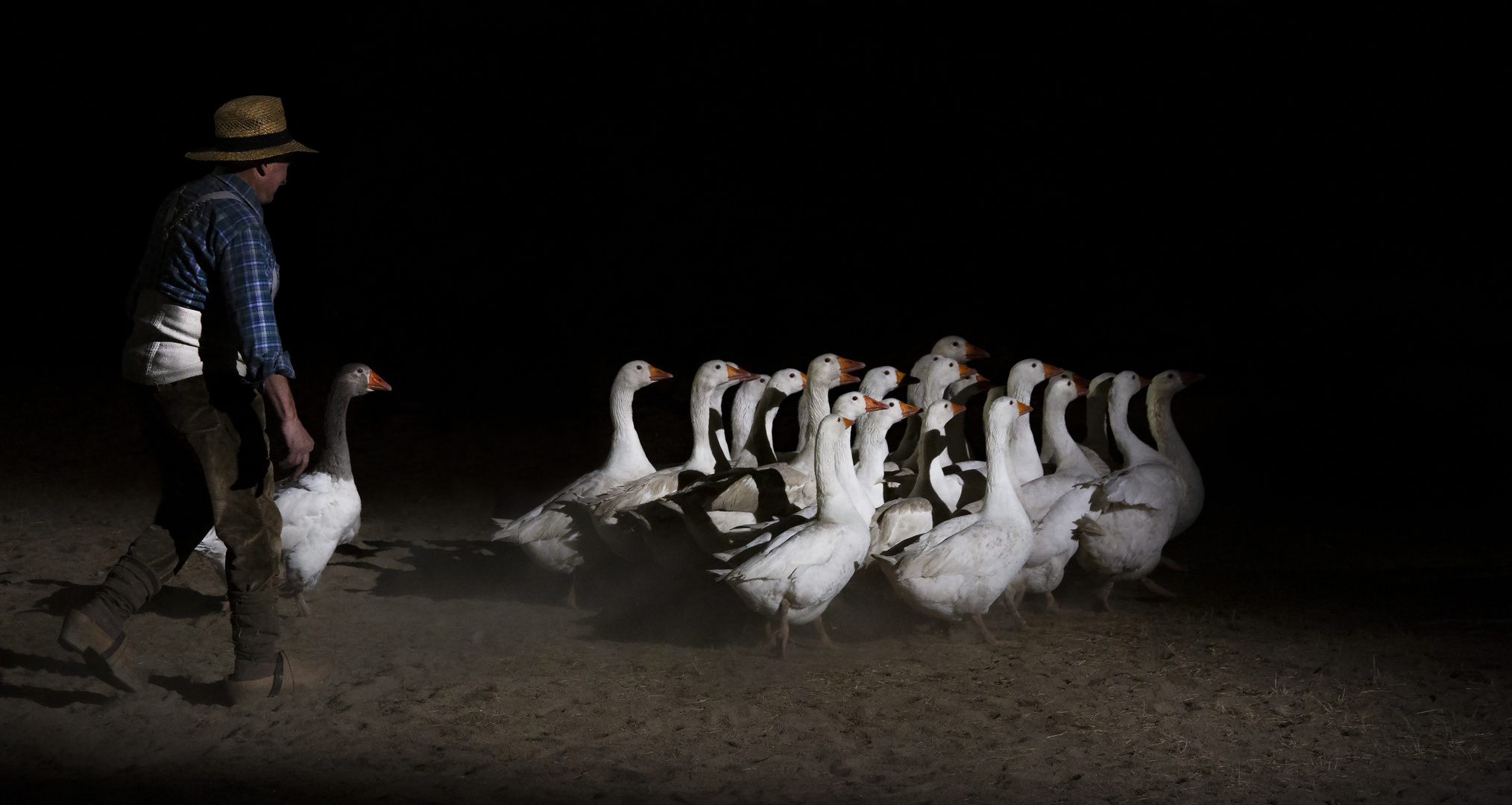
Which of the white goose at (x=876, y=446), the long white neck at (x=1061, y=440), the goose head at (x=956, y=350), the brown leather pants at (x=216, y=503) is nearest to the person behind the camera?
the brown leather pants at (x=216, y=503)

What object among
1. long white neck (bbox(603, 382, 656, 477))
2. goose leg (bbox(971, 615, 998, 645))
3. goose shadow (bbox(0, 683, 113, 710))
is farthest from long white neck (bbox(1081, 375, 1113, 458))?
goose shadow (bbox(0, 683, 113, 710))

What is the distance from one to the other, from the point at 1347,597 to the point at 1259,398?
5.18m

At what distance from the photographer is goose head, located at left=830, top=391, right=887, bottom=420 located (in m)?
4.89

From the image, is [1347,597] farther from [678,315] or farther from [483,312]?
[483,312]

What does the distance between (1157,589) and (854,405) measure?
1816mm

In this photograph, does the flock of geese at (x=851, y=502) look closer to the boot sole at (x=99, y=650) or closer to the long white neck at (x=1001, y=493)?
the long white neck at (x=1001, y=493)

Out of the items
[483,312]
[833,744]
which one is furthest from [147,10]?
[833,744]

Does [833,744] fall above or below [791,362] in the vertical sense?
below

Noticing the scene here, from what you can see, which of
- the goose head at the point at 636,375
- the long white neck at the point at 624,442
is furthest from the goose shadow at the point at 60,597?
the goose head at the point at 636,375

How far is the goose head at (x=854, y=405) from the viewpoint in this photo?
4891 mm

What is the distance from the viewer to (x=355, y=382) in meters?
5.56

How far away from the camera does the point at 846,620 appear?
202 inches

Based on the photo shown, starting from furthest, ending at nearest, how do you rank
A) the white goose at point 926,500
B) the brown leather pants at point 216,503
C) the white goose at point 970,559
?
the white goose at point 926,500 → the white goose at point 970,559 → the brown leather pants at point 216,503

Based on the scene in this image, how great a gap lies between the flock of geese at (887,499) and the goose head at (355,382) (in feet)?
3.28
